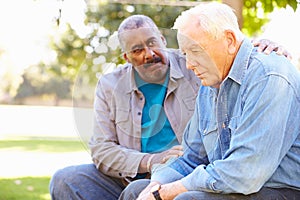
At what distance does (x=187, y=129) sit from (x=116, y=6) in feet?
7.97

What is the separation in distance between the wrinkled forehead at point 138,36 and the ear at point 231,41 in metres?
0.48

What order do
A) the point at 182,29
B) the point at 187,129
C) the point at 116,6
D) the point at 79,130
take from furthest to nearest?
the point at 116,6, the point at 79,130, the point at 187,129, the point at 182,29

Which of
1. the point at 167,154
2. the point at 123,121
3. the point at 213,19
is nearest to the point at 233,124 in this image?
the point at 213,19

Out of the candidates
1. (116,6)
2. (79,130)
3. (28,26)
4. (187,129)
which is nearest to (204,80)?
(187,129)

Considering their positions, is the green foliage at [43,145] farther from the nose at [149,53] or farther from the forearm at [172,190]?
the forearm at [172,190]

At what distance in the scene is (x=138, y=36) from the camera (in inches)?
108

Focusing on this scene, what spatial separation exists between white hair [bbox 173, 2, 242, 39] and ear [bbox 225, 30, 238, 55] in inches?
0.6

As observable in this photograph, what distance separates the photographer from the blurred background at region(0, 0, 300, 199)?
2961 mm

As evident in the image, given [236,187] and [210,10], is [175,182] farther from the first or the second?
[210,10]

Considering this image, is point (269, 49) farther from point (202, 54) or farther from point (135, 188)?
point (135, 188)

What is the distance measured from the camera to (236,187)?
221 centimetres

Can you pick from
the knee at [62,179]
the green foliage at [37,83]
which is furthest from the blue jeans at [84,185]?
the green foliage at [37,83]

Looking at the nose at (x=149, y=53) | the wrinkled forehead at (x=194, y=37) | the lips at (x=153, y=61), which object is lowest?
the lips at (x=153, y=61)

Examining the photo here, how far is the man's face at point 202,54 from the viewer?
232 centimetres
